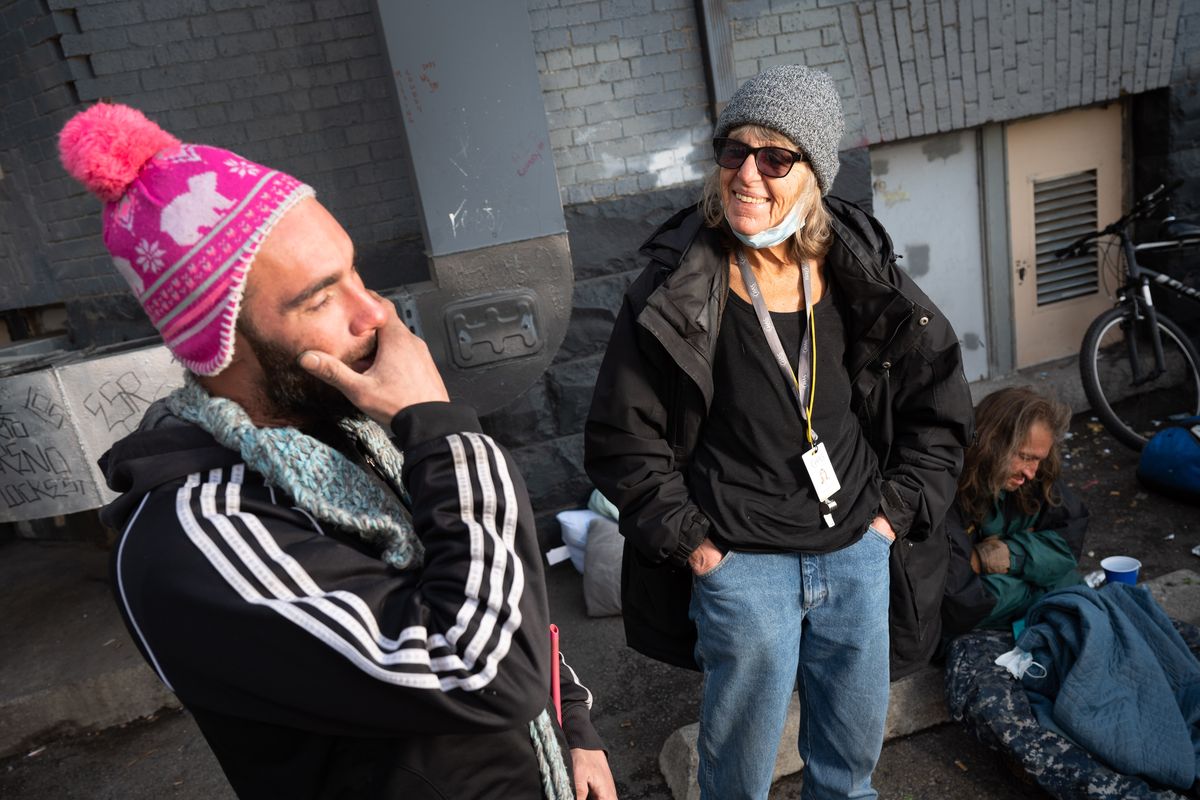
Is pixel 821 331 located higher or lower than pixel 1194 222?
higher

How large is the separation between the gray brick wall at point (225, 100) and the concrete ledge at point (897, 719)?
8.67ft

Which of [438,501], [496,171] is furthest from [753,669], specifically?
[496,171]

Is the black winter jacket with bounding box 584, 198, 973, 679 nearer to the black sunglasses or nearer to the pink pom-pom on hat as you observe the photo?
the black sunglasses

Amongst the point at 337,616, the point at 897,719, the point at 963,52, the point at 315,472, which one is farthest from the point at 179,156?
the point at 963,52

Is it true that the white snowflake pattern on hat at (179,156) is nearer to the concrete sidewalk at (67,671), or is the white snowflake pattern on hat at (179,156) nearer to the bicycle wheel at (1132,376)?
the concrete sidewalk at (67,671)

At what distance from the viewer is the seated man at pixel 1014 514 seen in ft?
10.4

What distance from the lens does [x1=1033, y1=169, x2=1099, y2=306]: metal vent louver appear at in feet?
18.6

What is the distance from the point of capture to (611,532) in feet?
13.5

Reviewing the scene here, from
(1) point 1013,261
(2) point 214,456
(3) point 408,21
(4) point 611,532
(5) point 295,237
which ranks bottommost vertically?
(4) point 611,532

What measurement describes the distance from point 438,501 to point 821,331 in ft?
4.73

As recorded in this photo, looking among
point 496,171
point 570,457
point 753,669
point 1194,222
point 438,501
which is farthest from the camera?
point 1194,222

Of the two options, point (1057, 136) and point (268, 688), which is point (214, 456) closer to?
point (268, 688)

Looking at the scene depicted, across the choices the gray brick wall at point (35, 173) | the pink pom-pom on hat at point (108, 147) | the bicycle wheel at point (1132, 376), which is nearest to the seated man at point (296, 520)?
the pink pom-pom on hat at point (108, 147)

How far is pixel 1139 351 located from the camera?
5.66 metres
